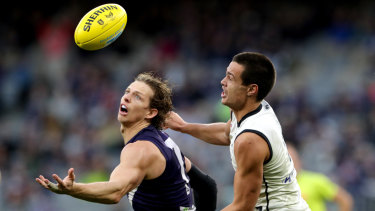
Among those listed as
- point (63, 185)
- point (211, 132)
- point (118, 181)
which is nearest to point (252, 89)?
point (211, 132)

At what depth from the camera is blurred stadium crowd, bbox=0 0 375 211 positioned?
36.6 feet

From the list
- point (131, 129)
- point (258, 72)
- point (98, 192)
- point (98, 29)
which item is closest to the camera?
point (98, 192)

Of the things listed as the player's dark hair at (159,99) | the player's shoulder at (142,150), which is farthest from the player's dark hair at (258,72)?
the player's shoulder at (142,150)

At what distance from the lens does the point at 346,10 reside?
1373cm

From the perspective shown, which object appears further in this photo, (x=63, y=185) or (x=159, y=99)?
(x=159, y=99)

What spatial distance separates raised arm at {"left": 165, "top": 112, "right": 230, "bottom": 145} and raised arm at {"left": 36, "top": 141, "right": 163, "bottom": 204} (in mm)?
1046

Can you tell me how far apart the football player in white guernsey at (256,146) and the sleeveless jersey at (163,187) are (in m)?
0.46

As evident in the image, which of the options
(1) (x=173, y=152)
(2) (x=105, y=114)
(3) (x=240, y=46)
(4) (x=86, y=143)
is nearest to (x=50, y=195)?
(4) (x=86, y=143)

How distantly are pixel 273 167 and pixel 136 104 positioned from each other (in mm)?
1234

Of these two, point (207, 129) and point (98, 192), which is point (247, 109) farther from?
point (98, 192)

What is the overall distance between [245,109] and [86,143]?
23.3 ft

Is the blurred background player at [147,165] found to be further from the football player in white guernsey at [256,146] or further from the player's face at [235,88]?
the player's face at [235,88]

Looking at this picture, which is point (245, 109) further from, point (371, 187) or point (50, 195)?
point (50, 195)

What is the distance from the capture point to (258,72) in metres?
5.23
